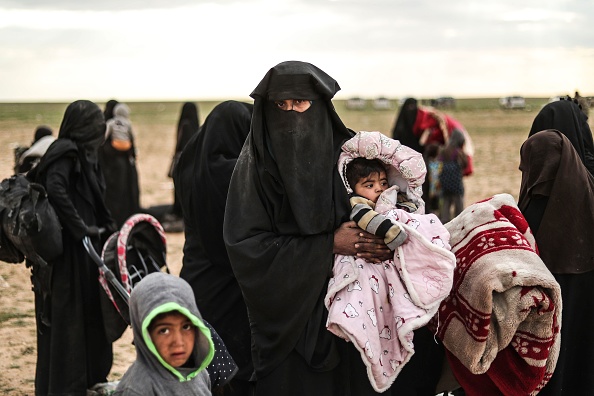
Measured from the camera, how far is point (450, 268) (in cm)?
327

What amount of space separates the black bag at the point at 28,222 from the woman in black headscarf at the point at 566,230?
2.97 meters

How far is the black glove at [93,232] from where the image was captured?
17.7ft

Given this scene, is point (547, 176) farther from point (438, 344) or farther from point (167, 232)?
point (167, 232)

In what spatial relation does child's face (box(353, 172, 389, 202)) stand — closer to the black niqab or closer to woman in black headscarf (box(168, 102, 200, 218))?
the black niqab

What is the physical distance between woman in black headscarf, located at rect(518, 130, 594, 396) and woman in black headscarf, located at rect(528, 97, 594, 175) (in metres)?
0.58

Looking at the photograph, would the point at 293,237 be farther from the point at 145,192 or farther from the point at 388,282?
the point at 145,192

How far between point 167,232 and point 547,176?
10.1m

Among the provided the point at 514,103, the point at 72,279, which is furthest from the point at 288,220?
the point at 514,103

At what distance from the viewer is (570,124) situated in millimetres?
4395

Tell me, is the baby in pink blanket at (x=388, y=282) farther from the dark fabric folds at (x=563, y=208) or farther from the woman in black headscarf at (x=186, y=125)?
the woman in black headscarf at (x=186, y=125)

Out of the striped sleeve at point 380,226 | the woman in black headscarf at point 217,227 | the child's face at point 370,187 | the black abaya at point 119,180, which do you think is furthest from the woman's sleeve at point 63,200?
the black abaya at point 119,180

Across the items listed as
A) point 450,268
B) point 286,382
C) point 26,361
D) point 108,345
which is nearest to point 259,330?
point 286,382

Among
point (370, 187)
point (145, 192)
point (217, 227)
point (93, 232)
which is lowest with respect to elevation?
point (145, 192)

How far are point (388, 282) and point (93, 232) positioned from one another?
2.72 m
